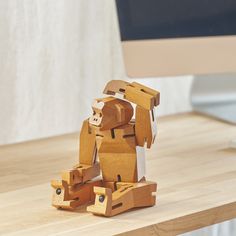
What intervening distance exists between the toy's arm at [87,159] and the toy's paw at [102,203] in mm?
45

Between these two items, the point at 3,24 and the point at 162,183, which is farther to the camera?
the point at 3,24

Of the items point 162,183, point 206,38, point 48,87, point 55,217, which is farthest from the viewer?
point 48,87

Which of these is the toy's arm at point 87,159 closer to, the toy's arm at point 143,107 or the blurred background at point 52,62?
the toy's arm at point 143,107

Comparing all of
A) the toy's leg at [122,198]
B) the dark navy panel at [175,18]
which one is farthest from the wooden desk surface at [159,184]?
the dark navy panel at [175,18]

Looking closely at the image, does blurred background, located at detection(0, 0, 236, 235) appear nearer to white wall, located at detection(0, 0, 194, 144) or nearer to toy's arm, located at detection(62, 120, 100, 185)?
white wall, located at detection(0, 0, 194, 144)

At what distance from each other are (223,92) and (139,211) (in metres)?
0.60

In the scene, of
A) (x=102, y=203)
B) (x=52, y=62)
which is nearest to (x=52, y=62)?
(x=52, y=62)

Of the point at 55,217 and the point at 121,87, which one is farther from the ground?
the point at 121,87

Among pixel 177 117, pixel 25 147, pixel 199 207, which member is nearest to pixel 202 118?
pixel 177 117

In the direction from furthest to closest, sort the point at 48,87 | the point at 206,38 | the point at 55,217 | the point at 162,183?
1. the point at 48,87
2. the point at 206,38
3. the point at 162,183
4. the point at 55,217

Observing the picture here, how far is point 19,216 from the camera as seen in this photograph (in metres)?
0.78

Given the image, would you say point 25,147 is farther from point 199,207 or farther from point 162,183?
point 199,207

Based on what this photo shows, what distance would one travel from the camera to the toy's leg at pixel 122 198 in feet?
2.51

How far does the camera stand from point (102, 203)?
0.77 metres
